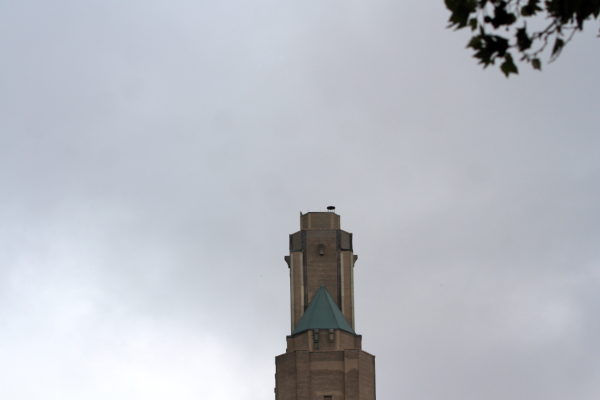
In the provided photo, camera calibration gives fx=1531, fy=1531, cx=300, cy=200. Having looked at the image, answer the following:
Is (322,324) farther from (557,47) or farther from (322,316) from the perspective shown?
(557,47)

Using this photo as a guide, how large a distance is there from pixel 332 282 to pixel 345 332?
4.46 metres

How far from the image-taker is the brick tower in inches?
3937

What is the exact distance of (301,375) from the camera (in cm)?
10006

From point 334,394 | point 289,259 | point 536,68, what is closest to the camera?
point 536,68

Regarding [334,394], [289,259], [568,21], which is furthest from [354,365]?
[568,21]

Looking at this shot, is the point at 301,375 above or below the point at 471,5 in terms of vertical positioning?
above

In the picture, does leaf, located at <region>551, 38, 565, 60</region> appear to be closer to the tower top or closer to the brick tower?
the brick tower

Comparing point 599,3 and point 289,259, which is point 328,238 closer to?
point 289,259

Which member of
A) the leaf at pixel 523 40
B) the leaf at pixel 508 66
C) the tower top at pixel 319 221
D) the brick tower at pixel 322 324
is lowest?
the leaf at pixel 508 66

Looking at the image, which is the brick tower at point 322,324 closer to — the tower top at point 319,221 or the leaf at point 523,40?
the tower top at point 319,221

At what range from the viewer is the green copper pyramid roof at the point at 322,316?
10244 centimetres

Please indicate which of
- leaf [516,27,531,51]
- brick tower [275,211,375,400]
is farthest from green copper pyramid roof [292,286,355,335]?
leaf [516,27,531,51]

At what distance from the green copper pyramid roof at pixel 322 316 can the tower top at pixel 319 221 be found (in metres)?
5.42

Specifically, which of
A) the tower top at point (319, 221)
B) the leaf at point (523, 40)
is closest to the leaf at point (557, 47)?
the leaf at point (523, 40)
